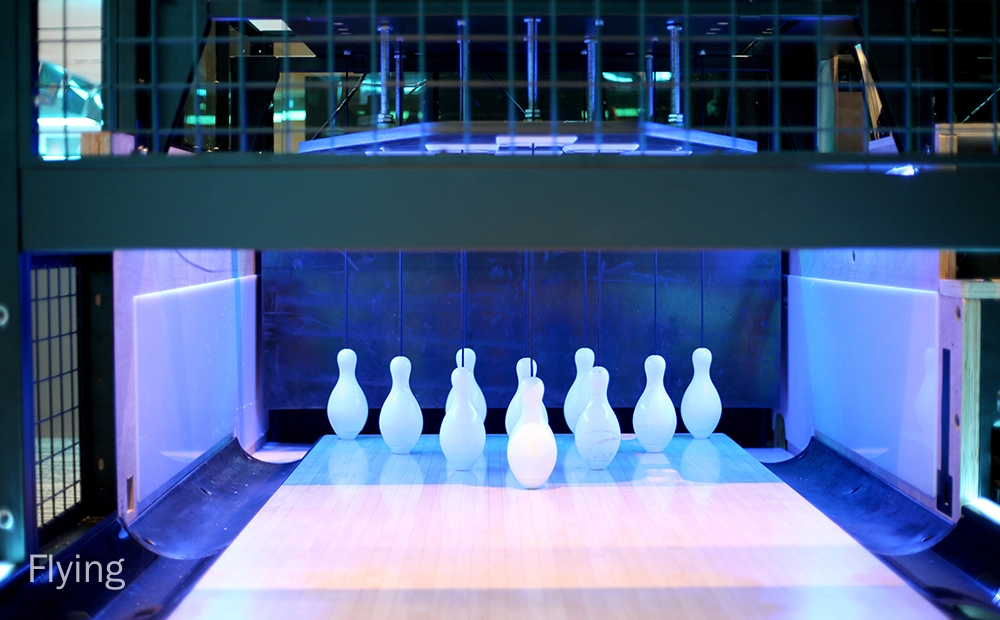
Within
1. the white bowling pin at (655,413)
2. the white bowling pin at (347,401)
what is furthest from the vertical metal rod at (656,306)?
the white bowling pin at (347,401)

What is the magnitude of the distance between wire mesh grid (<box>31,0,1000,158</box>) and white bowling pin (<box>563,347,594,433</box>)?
1141 mm

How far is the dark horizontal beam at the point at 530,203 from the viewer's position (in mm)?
2623

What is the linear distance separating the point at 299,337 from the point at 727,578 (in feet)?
10.4

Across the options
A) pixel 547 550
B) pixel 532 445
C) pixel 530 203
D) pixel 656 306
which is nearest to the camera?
pixel 530 203

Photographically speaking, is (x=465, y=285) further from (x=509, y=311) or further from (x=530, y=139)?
(x=530, y=139)

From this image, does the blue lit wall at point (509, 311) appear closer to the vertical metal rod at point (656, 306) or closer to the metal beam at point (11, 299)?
the vertical metal rod at point (656, 306)

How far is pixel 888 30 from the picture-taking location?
366cm

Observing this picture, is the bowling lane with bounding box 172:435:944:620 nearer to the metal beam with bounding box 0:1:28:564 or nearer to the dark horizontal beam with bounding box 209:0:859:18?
the metal beam with bounding box 0:1:28:564

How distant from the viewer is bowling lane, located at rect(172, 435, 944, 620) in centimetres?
308

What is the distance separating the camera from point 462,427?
14.9 feet

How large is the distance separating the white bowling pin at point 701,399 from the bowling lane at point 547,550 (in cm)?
41

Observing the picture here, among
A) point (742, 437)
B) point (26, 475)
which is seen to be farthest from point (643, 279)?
point (26, 475)

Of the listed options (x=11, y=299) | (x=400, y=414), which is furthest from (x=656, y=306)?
(x=11, y=299)

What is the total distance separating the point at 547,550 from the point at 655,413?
1.52 m
